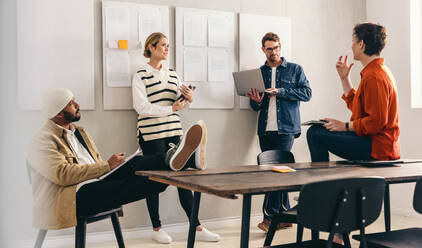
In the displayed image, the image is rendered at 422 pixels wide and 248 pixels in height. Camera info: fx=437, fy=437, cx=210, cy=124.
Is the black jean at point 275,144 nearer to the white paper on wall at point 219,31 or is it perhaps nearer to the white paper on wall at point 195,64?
the white paper on wall at point 195,64

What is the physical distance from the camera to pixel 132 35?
3.76 meters

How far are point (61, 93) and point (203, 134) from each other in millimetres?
964

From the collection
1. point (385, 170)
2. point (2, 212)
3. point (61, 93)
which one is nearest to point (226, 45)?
point (61, 93)

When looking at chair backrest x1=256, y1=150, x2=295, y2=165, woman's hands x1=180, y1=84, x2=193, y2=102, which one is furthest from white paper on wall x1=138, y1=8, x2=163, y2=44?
chair backrest x1=256, y1=150, x2=295, y2=165

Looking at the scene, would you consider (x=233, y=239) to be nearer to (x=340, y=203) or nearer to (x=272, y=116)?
(x=272, y=116)

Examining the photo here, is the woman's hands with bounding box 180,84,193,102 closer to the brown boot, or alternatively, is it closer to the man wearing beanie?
the man wearing beanie

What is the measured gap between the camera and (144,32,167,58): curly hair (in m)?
3.55

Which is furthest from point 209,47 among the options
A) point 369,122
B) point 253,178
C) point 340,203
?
point 340,203

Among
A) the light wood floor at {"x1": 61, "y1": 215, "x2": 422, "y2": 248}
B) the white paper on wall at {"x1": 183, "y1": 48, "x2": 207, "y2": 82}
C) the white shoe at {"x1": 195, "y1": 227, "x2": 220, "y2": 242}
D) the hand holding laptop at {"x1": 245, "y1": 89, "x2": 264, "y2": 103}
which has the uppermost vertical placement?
the white paper on wall at {"x1": 183, "y1": 48, "x2": 207, "y2": 82}

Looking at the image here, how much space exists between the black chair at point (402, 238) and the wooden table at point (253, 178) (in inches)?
4.5

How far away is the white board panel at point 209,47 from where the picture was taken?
Result: 3.95m

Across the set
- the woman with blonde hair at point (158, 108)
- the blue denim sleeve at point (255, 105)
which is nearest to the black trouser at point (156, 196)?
the woman with blonde hair at point (158, 108)

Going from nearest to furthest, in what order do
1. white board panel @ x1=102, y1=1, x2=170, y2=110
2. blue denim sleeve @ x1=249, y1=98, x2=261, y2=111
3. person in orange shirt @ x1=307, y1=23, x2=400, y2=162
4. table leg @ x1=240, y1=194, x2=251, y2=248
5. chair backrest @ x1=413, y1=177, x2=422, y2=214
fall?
table leg @ x1=240, y1=194, x2=251, y2=248, chair backrest @ x1=413, y1=177, x2=422, y2=214, person in orange shirt @ x1=307, y1=23, x2=400, y2=162, white board panel @ x1=102, y1=1, x2=170, y2=110, blue denim sleeve @ x1=249, y1=98, x2=261, y2=111

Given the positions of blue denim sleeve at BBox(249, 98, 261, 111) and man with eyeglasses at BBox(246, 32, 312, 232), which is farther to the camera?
blue denim sleeve at BBox(249, 98, 261, 111)
